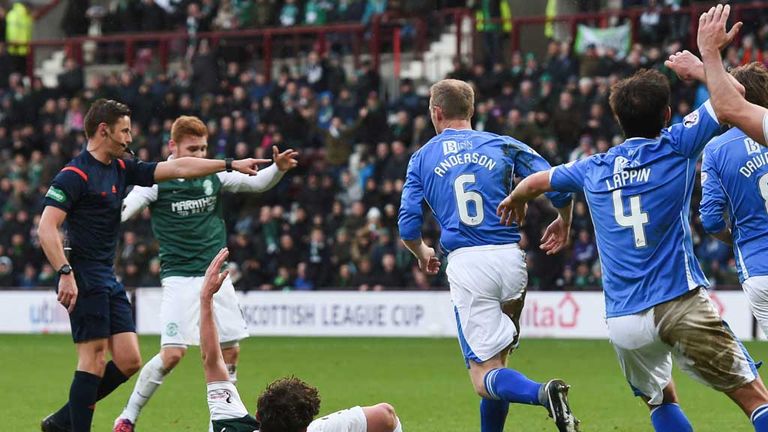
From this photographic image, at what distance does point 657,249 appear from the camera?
6785mm

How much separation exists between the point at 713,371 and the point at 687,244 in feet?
2.21

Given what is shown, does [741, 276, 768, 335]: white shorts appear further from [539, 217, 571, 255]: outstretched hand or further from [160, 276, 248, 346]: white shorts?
[160, 276, 248, 346]: white shorts

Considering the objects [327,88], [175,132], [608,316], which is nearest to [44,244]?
[175,132]

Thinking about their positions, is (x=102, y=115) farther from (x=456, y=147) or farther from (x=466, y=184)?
(x=466, y=184)

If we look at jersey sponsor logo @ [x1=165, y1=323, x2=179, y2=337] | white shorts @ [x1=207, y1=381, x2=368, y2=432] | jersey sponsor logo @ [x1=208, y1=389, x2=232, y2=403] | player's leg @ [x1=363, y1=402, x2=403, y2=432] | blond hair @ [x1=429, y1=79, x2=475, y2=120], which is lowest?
jersey sponsor logo @ [x1=165, y1=323, x2=179, y2=337]

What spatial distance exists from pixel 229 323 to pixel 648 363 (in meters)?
4.35

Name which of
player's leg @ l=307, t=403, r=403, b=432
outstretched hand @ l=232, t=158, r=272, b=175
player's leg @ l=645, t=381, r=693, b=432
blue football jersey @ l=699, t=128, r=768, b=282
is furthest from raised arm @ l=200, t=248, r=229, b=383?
blue football jersey @ l=699, t=128, r=768, b=282

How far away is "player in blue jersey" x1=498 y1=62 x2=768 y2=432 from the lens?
21.8ft

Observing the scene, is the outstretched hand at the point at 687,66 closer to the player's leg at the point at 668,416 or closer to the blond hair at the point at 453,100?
the player's leg at the point at 668,416

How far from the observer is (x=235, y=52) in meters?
30.9

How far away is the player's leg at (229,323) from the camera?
34.2ft

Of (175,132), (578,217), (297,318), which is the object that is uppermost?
(175,132)

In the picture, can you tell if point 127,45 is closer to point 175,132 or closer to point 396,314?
point 396,314

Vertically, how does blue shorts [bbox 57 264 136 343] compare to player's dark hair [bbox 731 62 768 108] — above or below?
below
